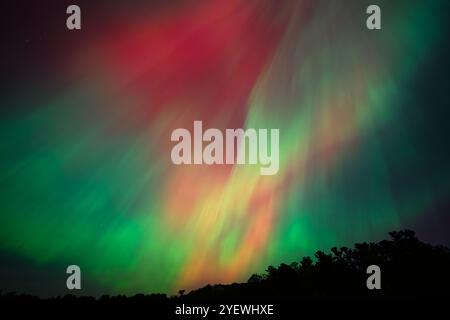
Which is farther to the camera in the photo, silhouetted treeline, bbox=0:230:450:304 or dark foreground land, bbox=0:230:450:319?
silhouetted treeline, bbox=0:230:450:304

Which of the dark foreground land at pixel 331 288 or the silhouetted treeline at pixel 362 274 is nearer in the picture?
the dark foreground land at pixel 331 288

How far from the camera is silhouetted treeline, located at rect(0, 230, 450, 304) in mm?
20109

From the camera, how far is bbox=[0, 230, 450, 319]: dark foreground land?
14000 mm

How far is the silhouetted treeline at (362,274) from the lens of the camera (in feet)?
66.0

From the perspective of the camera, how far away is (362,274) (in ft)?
72.8

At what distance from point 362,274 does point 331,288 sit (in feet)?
6.23

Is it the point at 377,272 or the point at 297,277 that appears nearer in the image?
the point at 377,272

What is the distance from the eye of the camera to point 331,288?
21453mm
